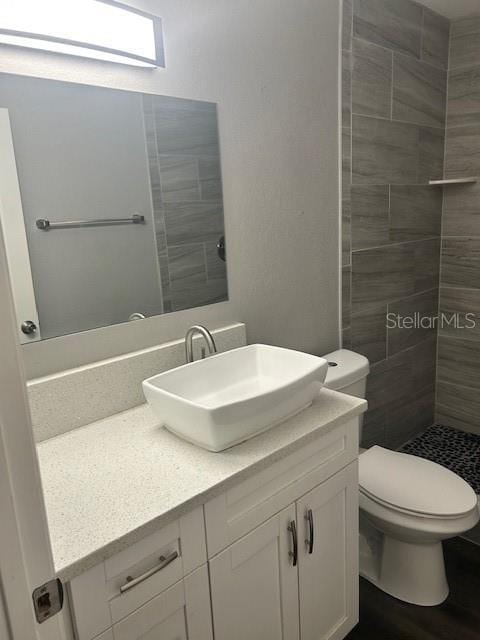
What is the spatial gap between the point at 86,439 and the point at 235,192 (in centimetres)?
99

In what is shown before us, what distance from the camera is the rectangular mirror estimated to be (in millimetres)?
1270

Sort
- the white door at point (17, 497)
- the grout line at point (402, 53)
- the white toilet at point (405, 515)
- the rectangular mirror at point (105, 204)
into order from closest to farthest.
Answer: the white door at point (17, 497)
the rectangular mirror at point (105, 204)
the white toilet at point (405, 515)
the grout line at point (402, 53)

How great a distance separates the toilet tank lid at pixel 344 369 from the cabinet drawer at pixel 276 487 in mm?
423

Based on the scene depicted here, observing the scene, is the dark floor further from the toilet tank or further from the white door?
the white door

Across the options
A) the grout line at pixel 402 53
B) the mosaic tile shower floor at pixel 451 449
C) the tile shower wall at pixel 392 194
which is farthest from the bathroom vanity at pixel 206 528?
the grout line at pixel 402 53

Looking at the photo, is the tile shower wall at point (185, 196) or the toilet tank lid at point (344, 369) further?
the toilet tank lid at point (344, 369)

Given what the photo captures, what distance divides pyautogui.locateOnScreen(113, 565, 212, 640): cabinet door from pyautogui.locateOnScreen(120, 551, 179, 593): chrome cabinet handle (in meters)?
0.06

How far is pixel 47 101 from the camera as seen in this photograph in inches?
50.6

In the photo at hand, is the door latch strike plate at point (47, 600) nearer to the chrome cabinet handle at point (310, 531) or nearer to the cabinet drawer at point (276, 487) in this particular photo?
the cabinet drawer at point (276, 487)

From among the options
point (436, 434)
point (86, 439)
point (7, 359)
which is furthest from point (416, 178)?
point (7, 359)

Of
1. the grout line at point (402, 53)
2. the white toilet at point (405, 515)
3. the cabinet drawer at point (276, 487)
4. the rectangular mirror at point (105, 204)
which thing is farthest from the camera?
the grout line at point (402, 53)

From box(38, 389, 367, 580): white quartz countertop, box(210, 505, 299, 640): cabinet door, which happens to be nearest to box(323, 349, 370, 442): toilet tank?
box(38, 389, 367, 580): white quartz countertop

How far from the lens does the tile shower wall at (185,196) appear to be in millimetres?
1545

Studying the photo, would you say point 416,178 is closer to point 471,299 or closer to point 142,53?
point 471,299
